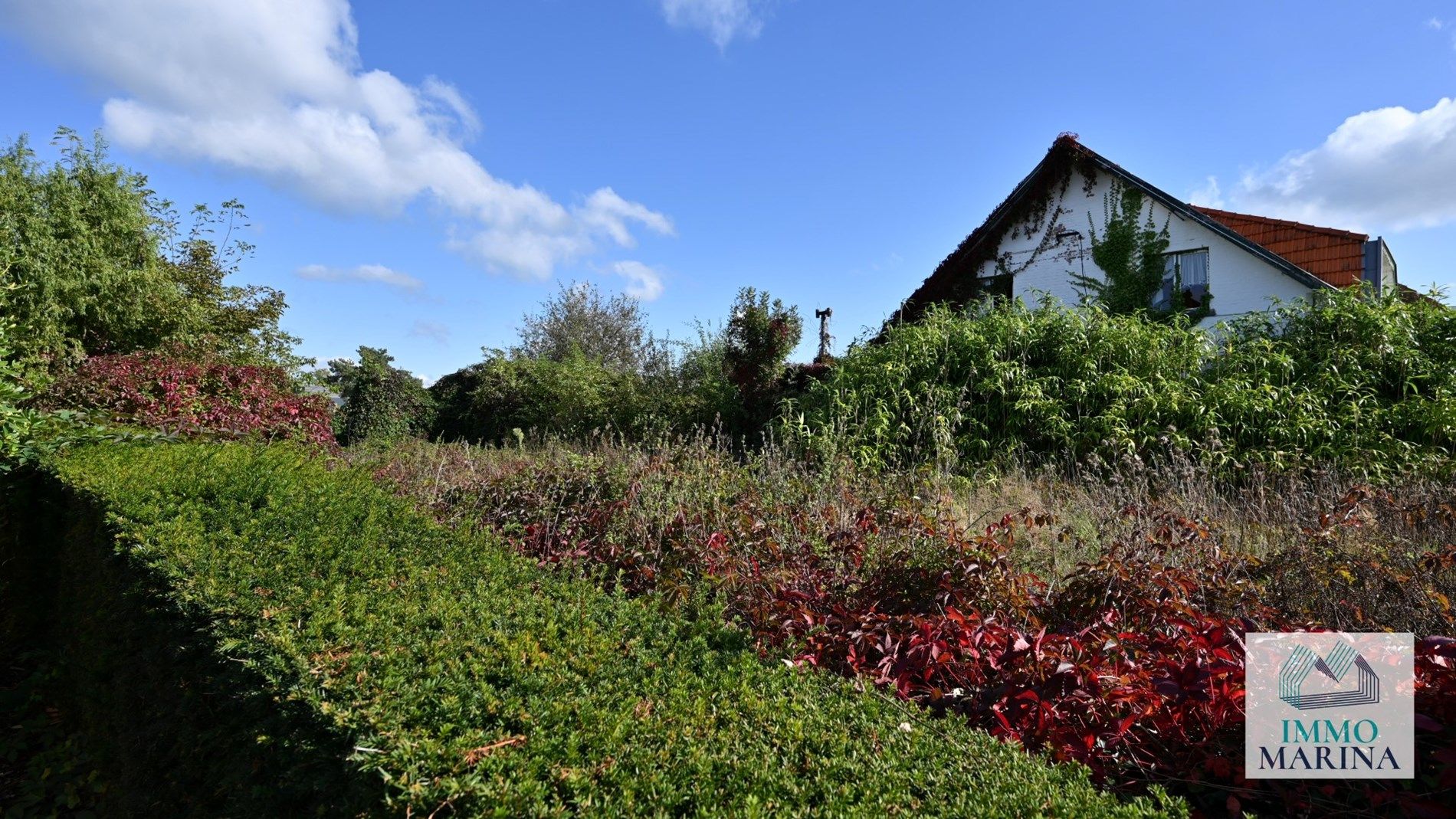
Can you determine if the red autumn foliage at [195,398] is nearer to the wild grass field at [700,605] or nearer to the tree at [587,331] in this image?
the wild grass field at [700,605]

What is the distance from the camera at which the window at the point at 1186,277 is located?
1384 centimetres

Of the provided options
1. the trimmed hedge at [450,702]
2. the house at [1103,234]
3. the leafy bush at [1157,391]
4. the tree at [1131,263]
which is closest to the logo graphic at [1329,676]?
the trimmed hedge at [450,702]

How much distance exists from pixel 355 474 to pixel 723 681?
3513 mm

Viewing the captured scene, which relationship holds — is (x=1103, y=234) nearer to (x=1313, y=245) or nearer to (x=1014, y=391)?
(x=1313, y=245)

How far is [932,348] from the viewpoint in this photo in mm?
9875

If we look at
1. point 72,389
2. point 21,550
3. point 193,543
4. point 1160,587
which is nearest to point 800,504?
point 1160,587

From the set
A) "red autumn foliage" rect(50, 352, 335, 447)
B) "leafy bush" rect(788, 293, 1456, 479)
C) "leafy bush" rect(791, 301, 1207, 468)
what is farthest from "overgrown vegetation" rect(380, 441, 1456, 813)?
"red autumn foliage" rect(50, 352, 335, 447)

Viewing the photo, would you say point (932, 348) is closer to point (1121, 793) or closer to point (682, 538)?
point (682, 538)

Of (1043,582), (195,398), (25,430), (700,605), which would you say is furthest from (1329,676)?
(195,398)

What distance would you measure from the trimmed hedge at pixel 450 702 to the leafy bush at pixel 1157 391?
499 cm

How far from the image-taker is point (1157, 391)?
28.4 feet

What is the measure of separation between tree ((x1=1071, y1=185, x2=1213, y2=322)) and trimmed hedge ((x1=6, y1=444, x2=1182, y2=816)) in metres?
13.8

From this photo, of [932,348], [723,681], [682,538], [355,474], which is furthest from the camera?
[932,348]
